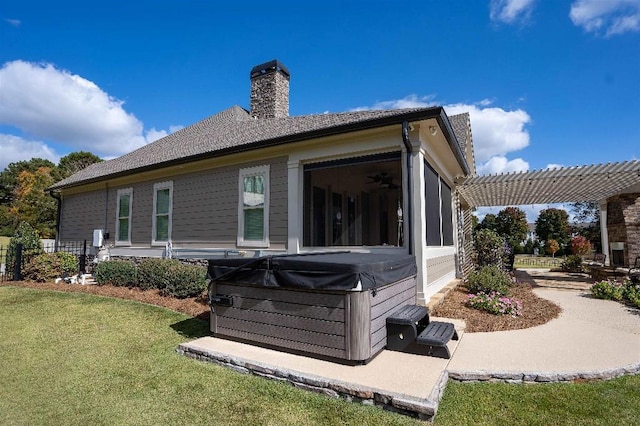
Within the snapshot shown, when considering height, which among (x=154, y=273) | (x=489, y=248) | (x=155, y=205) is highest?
(x=155, y=205)

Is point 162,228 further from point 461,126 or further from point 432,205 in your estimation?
point 461,126

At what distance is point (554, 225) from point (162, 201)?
30853 mm

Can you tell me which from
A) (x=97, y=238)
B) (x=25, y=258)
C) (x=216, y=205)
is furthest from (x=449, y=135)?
(x=25, y=258)

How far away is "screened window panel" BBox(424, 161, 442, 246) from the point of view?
6.47 metres

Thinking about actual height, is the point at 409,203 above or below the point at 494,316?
above

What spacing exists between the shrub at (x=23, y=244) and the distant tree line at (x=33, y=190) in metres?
19.6

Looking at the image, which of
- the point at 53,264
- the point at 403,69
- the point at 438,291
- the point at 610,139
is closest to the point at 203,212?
the point at 53,264

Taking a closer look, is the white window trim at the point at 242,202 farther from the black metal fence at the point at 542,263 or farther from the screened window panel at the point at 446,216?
A: the black metal fence at the point at 542,263

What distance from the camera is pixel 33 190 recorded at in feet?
96.3

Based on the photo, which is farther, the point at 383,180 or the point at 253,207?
the point at 383,180

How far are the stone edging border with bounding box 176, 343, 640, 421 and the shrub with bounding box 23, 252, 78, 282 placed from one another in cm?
873

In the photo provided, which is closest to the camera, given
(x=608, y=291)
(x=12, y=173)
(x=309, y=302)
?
(x=309, y=302)

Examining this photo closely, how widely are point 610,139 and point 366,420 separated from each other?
50.3ft

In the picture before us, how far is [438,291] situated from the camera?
272 inches
